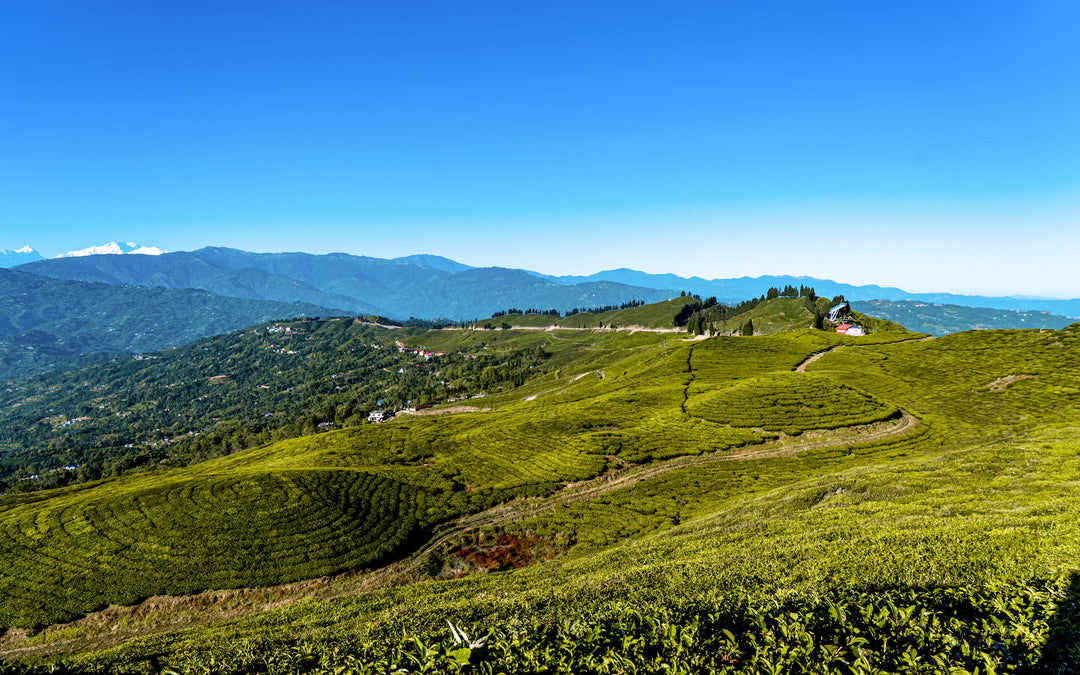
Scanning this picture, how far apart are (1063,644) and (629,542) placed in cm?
3387

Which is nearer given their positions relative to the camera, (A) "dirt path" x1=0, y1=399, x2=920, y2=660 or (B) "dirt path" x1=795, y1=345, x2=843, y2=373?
(A) "dirt path" x1=0, y1=399, x2=920, y2=660

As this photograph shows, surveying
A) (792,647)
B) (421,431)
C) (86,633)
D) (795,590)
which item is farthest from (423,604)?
(421,431)

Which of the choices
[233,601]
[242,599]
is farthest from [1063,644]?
[233,601]

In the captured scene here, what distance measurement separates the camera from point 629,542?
39844 millimetres

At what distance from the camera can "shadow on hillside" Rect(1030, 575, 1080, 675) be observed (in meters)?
8.05

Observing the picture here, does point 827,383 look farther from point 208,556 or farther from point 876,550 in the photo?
point 208,556

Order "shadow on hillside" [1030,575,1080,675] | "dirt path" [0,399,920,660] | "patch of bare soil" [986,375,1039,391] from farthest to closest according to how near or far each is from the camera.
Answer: "patch of bare soil" [986,375,1039,391] → "dirt path" [0,399,920,660] → "shadow on hillside" [1030,575,1080,675]

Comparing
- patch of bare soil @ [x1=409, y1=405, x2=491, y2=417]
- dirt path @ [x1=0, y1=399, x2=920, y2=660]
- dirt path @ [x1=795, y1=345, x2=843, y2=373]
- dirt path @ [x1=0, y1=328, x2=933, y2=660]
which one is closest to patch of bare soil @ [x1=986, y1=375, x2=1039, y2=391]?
dirt path @ [x1=795, y1=345, x2=843, y2=373]

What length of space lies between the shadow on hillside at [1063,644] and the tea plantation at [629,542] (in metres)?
0.07

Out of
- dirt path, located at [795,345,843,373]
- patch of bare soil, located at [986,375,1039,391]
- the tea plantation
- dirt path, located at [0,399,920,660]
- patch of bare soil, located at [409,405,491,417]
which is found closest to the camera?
the tea plantation

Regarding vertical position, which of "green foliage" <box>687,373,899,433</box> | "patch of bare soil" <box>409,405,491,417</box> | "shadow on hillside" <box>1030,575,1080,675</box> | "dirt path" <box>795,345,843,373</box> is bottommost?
"patch of bare soil" <box>409,405,491,417</box>

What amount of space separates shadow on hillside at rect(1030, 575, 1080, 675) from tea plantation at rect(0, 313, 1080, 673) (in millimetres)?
65

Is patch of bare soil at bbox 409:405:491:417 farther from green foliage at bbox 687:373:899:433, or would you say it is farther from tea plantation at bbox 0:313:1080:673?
green foliage at bbox 687:373:899:433

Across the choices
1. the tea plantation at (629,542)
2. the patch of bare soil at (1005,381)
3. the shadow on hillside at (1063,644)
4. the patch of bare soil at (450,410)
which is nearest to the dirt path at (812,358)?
the tea plantation at (629,542)
